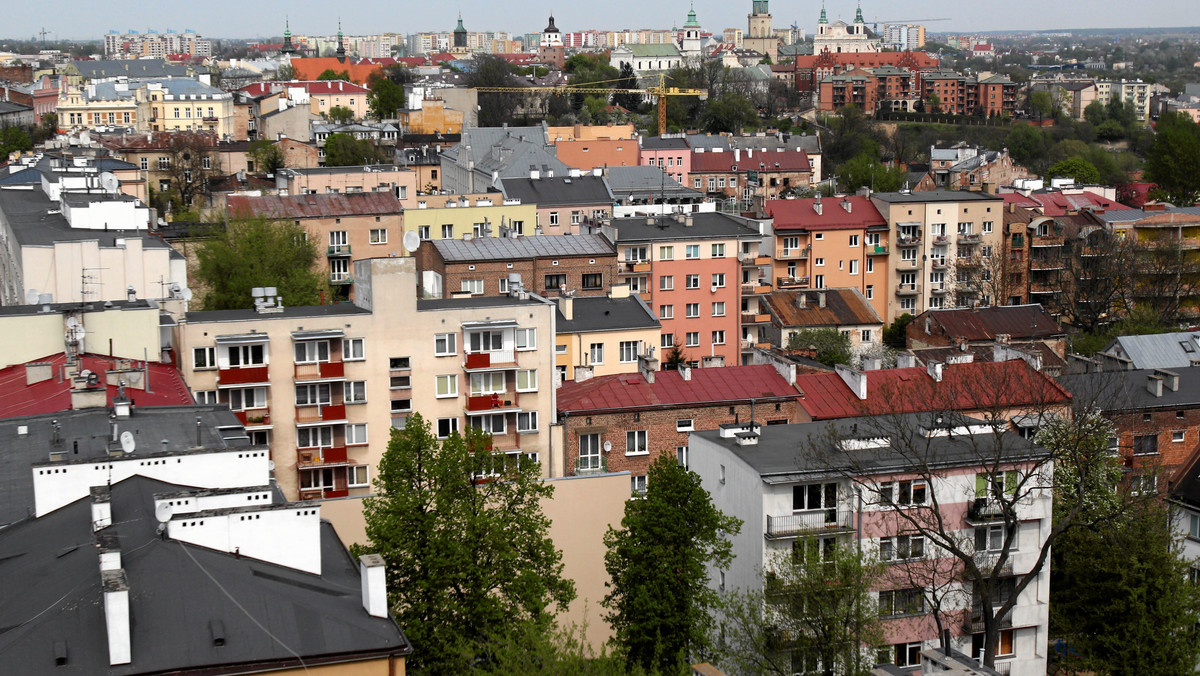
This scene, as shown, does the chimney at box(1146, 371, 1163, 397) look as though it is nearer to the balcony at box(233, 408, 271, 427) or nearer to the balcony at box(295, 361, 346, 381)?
the balcony at box(295, 361, 346, 381)

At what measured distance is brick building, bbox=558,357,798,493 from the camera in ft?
92.8

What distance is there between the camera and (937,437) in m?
23.8

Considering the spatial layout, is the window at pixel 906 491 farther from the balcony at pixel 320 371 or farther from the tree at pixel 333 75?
the tree at pixel 333 75

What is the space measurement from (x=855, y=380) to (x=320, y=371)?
10.8m

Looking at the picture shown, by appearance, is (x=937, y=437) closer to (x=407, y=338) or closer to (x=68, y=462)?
(x=407, y=338)

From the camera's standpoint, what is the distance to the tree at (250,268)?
117 ft

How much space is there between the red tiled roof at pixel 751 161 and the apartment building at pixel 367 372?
53.7 metres

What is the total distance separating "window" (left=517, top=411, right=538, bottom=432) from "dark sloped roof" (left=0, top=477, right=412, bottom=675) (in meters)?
13.3

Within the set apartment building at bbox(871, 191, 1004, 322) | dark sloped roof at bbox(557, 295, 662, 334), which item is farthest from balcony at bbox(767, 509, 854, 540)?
apartment building at bbox(871, 191, 1004, 322)

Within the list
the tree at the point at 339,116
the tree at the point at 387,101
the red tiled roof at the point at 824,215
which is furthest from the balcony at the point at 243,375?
the tree at the point at 387,101

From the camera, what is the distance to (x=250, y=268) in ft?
120

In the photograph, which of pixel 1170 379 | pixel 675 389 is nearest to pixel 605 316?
pixel 675 389

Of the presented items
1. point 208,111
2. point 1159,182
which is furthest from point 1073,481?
point 208,111

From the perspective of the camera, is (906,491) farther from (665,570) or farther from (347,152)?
(347,152)
